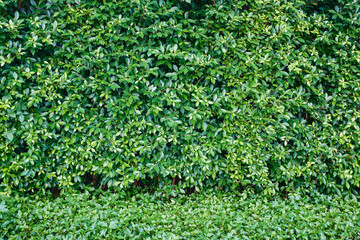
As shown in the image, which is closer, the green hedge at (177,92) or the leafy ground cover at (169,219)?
the leafy ground cover at (169,219)

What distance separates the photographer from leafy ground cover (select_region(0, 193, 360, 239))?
8.58 ft

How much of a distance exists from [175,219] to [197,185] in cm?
90

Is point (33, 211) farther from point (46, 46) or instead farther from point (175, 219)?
point (46, 46)

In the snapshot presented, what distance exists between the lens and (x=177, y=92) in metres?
3.14

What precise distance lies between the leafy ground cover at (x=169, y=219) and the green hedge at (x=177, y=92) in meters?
0.31

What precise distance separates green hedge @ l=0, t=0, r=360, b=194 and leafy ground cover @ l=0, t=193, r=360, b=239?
0.31 meters

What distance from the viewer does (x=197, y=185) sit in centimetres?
372

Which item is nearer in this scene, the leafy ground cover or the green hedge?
the leafy ground cover

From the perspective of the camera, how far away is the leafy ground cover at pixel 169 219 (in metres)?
2.62

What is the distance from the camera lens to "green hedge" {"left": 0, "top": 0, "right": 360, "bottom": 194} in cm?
297

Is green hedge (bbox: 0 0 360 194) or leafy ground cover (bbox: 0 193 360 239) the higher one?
green hedge (bbox: 0 0 360 194)

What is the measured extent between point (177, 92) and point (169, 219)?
4.87ft

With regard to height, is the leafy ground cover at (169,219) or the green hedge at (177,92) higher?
the green hedge at (177,92)

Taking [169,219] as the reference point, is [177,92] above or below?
above
